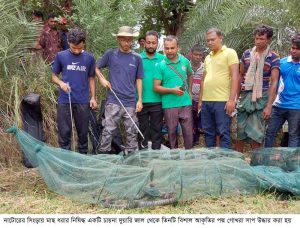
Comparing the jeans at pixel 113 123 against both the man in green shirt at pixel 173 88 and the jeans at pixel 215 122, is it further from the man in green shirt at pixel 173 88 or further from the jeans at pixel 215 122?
the jeans at pixel 215 122

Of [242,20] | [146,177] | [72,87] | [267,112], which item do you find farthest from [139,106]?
[242,20]

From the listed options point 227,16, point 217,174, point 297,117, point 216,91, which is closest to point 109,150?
point 216,91

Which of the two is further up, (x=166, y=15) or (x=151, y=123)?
(x=166, y=15)

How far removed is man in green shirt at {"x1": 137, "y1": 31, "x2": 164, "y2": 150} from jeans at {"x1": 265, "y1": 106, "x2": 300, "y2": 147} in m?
1.43

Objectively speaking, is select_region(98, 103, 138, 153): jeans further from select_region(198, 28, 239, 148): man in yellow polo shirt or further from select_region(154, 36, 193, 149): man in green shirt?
select_region(198, 28, 239, 148): man in yellow polo shirt

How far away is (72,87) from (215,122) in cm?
190

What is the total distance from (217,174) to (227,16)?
4.31 meters

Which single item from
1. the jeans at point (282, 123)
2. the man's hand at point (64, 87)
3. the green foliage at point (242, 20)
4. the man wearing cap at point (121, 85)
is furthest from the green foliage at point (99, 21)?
the jeans at point (282, 123)

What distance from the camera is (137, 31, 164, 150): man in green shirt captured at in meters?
7.15

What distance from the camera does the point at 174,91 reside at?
23.0 feet

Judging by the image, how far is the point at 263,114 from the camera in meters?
7.10

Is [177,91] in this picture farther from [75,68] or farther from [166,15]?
[166,15]

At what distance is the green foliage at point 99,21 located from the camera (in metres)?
8.07
